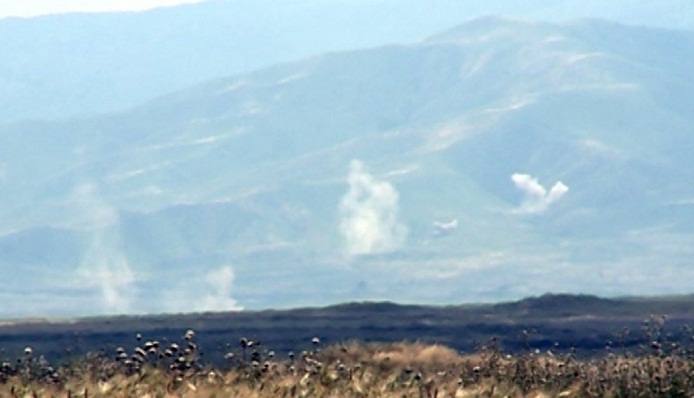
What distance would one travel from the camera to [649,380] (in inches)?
723

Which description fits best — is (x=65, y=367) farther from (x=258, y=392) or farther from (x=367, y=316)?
(x=367, y=316)

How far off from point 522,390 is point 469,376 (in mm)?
2570

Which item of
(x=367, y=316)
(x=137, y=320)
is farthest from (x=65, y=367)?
(x=137, y=320)

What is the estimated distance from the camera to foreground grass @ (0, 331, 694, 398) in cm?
1534

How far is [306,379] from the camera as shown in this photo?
16.1m

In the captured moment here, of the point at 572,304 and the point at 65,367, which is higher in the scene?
the point at 572,304

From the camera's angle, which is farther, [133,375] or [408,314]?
[408,314]

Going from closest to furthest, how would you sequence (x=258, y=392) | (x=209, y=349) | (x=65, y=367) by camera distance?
(x=258, y=392) < (x=65, y=367) < (x=209, y=349)

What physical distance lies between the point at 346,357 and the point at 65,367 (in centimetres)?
761

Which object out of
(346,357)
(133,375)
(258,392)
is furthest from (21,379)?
(346,357)

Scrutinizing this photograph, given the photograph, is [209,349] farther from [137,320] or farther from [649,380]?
[649,380]

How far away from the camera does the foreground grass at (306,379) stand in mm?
15336

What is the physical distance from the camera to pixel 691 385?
1816 centimetres

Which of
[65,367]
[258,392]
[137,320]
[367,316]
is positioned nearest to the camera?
[258,392]
